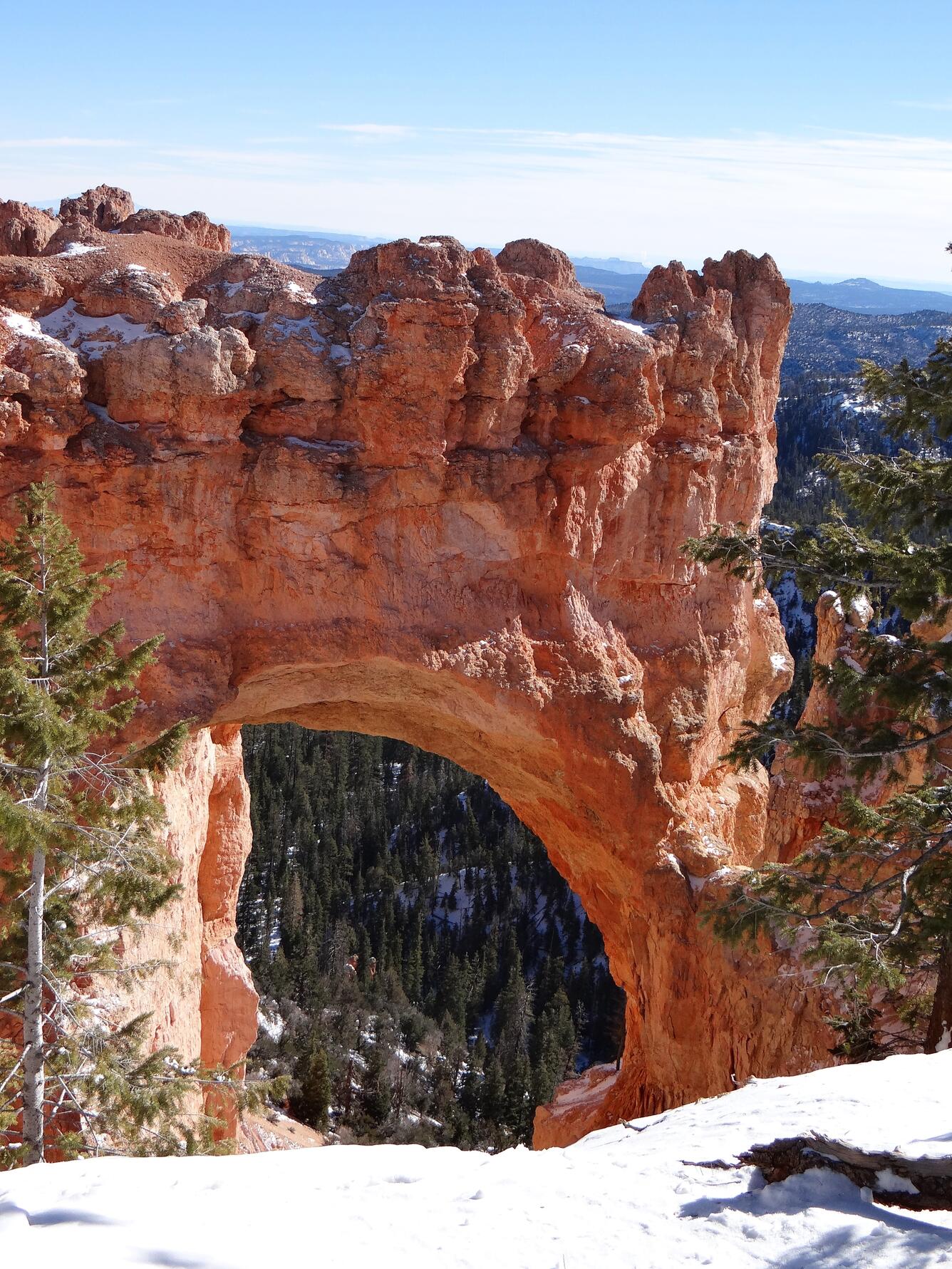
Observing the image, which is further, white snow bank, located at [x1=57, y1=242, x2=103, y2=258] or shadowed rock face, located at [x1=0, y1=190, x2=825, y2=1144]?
white snow bank, located at [x1=57, y1=242, x2=103, y2=258]

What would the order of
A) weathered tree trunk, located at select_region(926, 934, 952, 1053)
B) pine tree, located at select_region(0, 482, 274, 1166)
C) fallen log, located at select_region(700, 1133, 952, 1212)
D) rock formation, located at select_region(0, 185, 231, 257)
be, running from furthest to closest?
1. rock formation, located at select_region(0, 185, 231, 257)
2. weathered tree trunk, located at select_region(926, 934, 952, 1053)
3. pine tree, located at select_region(0, 482, 274, 1166)
4. fallen log, located at select_region(700, 1133, 952, 1212)

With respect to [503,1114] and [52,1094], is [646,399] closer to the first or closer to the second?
[52,1094]

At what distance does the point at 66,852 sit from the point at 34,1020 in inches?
56.7

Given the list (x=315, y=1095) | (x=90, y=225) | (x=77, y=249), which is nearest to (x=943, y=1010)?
(x=77, y=249)

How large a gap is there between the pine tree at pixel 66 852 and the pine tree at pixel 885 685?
546 centimetres

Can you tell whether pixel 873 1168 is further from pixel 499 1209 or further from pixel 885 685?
pixel 885 685

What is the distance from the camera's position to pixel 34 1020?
924 centimetres

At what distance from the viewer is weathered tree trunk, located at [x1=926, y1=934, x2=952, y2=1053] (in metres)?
9.86

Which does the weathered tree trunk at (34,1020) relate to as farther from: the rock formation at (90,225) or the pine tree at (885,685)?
the rock formation at (90,225)

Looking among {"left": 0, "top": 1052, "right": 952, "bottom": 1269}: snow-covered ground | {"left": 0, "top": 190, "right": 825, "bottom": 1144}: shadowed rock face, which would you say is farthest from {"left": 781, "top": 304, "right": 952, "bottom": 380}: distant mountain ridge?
{"left": 0, "top": 1052, "right": 952, "bottom": 1269}: snow-covered ground

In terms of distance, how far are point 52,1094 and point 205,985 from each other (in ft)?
23.0

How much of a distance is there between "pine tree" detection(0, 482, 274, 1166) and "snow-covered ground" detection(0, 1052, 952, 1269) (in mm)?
2842

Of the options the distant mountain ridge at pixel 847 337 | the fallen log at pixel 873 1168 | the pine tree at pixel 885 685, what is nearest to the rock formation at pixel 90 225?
the pine tree at pixel 885 685

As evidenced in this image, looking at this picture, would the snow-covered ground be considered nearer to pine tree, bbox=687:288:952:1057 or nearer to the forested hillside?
pine tree, bbox=687:288:952:1057
